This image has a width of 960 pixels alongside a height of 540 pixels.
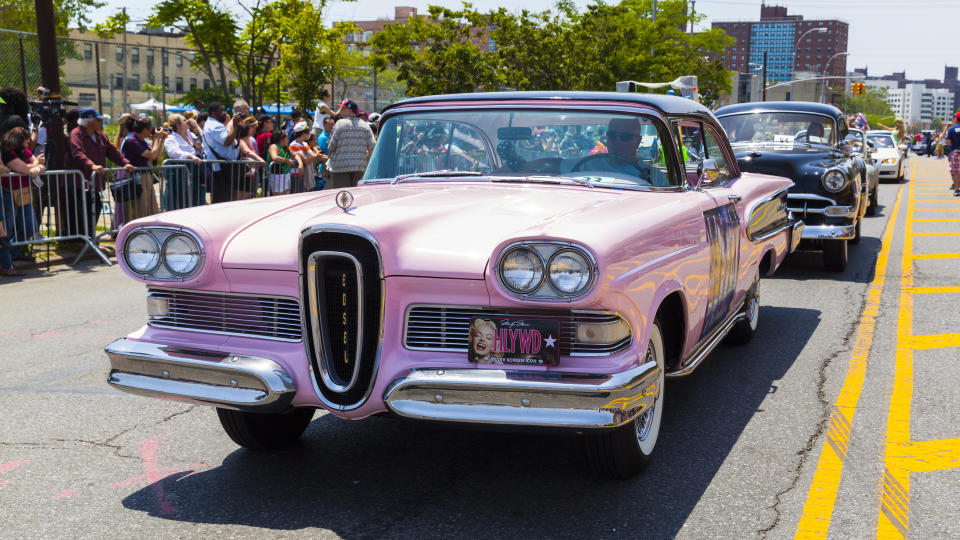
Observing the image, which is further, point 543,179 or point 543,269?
point 543,179

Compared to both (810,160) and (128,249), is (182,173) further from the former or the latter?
(128,249)

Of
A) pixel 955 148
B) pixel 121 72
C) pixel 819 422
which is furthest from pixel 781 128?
pixel 121 72

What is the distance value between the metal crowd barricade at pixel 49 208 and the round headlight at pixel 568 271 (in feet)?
27.6

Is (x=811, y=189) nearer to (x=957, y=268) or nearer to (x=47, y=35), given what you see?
(x=957, y=268)

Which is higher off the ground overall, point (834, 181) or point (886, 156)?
point (834, 181)

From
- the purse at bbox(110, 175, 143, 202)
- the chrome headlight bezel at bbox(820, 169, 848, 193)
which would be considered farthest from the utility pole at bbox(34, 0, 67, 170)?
the chrome headlight bezel at bbox(820, 169, 848, 193)

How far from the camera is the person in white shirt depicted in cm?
1200

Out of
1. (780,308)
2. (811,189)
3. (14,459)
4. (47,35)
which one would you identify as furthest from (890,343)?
(47,35)

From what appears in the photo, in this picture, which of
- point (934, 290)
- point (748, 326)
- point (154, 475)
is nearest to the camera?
point (154, 475)

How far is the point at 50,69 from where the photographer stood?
12.0 metres

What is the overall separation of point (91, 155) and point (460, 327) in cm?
916

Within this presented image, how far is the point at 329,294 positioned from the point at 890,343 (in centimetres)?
472

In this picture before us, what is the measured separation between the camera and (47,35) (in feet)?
39.2

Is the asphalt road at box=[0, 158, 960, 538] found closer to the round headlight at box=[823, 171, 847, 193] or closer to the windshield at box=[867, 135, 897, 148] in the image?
the round headlight at box=[823, 171, 847, 193]
